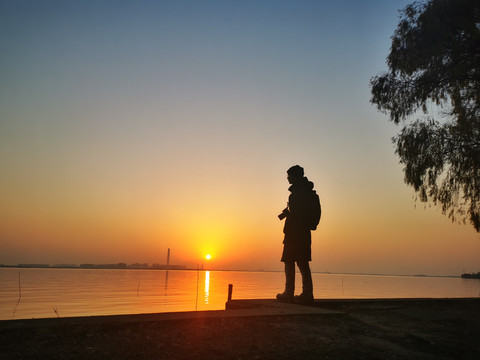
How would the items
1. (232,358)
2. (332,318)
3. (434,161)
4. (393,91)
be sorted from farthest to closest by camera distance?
(393,91), (434,161), (332,318), (232,358)

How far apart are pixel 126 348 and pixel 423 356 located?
3.02 metres

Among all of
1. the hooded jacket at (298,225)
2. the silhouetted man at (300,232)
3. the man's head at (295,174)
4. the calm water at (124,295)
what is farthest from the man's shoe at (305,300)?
the calm water at (124,295)

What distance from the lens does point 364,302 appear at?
796cm

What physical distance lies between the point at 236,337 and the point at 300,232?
3.60 m

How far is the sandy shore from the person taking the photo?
346 cm

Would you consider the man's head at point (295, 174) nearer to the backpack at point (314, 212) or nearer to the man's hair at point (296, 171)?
→ the man's hair at point (296, 171)

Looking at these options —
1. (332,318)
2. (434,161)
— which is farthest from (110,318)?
(434,161)

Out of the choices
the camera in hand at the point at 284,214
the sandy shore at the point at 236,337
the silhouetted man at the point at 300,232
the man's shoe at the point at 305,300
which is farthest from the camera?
the camera in hand at the point at 284,214

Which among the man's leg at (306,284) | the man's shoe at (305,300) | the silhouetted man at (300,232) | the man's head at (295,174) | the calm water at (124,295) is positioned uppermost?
the man's head at (295,174)

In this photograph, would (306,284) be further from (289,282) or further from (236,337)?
(236,337)

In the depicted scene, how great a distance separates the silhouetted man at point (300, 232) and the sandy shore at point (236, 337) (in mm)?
1601

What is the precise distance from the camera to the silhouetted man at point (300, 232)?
728 centimetres

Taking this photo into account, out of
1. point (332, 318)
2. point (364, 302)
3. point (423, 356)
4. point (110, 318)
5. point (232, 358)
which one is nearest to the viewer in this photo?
point (232, 358)

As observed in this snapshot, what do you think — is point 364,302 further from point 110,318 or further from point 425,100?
point 425,100
